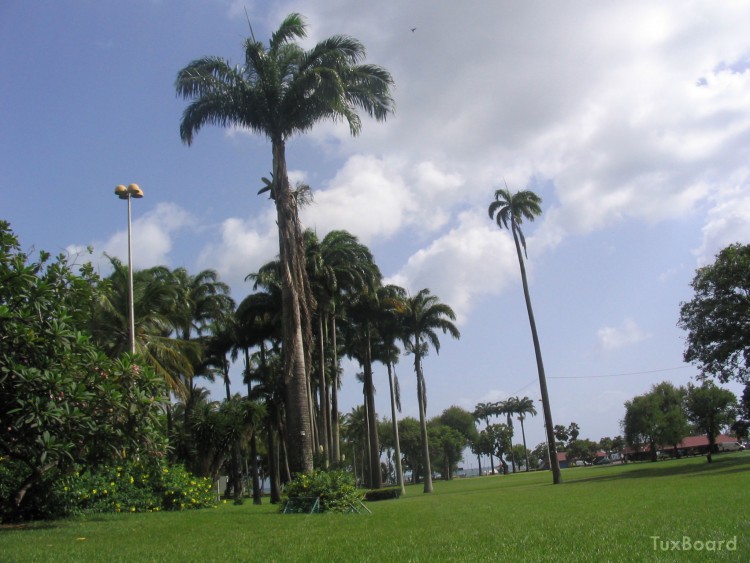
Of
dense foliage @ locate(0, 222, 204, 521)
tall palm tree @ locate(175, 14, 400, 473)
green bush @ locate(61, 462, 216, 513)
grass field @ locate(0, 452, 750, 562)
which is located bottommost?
grass field @ locate(0, 452, 750, 562)

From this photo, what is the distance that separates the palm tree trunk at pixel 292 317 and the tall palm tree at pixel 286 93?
0.14ft

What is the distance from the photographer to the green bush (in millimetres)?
17047

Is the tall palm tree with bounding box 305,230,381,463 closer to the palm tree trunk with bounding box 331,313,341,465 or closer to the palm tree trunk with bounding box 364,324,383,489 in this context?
the palm tree trunk with bounding box 331,313,341,465

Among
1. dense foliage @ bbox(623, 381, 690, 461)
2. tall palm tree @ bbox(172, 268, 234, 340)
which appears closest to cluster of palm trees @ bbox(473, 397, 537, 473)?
dense foliage @ bbox(623, 381, 690, 461)

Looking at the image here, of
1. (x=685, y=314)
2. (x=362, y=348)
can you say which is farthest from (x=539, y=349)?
(x=362, y=348)

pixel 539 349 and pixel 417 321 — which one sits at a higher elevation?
pixel 417 321

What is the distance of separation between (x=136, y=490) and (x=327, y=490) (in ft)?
19.7

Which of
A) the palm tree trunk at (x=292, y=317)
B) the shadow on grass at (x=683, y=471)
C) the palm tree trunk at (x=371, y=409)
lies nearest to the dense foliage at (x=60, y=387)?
the palm tree trunk at (x=292, y=317)

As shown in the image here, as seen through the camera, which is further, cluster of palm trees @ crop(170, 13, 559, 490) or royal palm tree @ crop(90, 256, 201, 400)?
royal palm tree @ crop(90, 256, 201, 400)

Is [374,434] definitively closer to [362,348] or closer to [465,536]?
[362,348]

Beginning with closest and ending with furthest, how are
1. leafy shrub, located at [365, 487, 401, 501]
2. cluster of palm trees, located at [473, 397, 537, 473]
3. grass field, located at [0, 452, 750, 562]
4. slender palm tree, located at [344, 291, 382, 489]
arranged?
grass field, located at [0, 452, 750, 562], leafy shrub, located at [365, 487, 401, 501], slender palm tree, located at [344, 291, 382, 489], cluster of palm trees, located at [473, 397, 537, 473]

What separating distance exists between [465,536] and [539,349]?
3284cm

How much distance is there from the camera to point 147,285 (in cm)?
3366

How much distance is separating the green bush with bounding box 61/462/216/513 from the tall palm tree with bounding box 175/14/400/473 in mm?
5978
